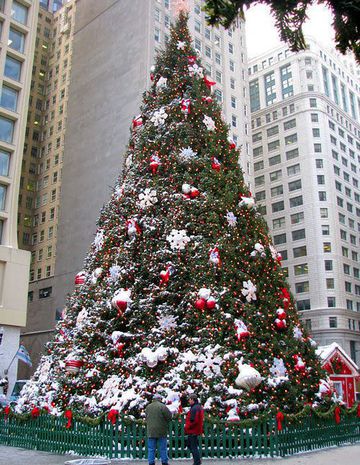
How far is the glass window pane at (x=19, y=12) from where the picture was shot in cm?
4024

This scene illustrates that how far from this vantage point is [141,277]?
1439 centimetres

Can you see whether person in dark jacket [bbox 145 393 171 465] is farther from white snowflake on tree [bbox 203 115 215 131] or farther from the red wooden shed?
the red wooden shed

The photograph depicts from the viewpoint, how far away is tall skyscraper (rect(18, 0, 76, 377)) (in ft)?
194

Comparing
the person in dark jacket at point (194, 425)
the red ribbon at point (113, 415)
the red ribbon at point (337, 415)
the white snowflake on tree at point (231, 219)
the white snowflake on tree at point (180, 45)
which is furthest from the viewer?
the white snowflake on tree at point (180, 45)

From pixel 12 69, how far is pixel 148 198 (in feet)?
97.6

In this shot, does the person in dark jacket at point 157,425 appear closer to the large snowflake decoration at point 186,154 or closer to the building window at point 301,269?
the large snowflake decoration at point 186,154

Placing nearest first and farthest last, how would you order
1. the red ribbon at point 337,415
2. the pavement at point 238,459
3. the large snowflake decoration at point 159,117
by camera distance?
the pavement at point 238,459 < the red ribbon at point 337,415 < the large snowflake decoration at point 159,117

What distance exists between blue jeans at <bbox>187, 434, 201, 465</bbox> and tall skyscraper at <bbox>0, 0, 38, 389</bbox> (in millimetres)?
23478

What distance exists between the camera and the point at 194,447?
10086 millimetres

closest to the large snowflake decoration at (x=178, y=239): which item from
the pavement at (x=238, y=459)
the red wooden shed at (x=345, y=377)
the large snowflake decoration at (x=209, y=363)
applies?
the large snowflake decoration at (x=209, y=363)

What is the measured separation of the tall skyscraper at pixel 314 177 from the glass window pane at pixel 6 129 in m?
44.2

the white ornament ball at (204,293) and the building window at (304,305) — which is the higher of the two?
the building window at (304,305)

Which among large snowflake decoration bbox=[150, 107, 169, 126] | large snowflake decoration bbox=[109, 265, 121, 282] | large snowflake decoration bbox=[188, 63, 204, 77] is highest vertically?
large snowflake decoration bbox=[188, 63, 204, 77]

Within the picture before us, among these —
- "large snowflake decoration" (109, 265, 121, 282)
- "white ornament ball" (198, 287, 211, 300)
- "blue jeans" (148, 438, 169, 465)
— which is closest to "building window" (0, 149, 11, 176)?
"large snowflake decoration" (109, 265, 121, 282)
